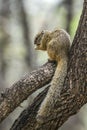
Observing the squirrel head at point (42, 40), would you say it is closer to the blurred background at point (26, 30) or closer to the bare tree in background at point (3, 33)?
the blurred background at point (26, 30)

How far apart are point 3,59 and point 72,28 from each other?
1.77 m

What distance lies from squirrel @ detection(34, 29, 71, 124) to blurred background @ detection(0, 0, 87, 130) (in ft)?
17.3

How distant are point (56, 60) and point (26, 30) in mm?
6974

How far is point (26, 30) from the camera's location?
12.2m

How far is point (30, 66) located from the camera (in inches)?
465

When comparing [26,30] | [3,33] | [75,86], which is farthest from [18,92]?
[3,33]

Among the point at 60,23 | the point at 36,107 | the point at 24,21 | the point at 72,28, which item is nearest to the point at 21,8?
the point at 24,21

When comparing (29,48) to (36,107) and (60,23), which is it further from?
(36,107)

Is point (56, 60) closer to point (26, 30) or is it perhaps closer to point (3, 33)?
point (26, 30)

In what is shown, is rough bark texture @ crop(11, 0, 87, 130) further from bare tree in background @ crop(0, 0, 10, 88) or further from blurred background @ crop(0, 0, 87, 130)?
bare tree in background @ crop(0, 0, 10, 88)

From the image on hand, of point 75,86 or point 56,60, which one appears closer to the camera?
point 75,86

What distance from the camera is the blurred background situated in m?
11.9

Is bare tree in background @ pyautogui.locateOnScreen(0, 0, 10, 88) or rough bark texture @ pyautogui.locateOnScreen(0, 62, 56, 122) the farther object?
bare tree in background @ pyautogui.locateOnScreen(0, 0, 10, 88)

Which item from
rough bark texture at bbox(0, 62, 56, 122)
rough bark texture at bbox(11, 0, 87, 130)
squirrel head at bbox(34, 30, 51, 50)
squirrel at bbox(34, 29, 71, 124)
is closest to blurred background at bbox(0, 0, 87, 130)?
squirrel head at bbox(34, 30, 51, 50)
